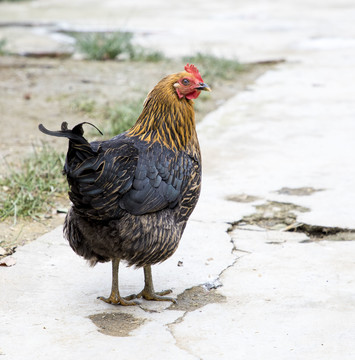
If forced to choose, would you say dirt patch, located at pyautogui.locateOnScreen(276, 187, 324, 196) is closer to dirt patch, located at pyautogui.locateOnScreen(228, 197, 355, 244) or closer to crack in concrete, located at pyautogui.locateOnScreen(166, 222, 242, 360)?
dirt patch, located at pyautogui.locateOnScreen(228, 197, 355, 244)

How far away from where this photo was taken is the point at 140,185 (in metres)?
3.40

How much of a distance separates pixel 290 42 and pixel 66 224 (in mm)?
8336

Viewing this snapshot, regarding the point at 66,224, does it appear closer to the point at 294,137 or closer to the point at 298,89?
the point at 294,137

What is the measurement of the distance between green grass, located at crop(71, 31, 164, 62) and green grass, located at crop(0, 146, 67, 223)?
14.1 ft

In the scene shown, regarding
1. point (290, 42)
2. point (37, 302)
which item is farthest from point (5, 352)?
point (290, 42)

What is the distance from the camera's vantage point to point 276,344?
310 cm

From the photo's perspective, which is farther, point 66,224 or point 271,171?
point 271,171

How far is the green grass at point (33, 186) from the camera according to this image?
4781 mm

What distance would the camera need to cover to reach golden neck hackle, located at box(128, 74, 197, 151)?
3.69 m

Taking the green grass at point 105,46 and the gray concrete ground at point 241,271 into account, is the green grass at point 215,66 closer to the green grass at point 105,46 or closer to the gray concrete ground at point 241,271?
the gray concrete ground at point 241,271

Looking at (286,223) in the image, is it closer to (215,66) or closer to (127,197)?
(127,197)

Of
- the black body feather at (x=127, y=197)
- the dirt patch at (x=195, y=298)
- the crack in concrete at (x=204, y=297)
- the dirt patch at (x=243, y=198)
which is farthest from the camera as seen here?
the dirt patch at (x=243, y=198)

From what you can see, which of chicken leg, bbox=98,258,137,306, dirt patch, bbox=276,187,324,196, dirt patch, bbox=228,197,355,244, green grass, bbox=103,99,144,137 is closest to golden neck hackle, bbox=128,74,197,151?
chicken leg, bbox=98,258,137,306

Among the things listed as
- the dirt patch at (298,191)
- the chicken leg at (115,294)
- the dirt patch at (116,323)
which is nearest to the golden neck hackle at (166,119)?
the chicken leg at (115,294)
